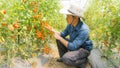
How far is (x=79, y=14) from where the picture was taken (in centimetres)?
471

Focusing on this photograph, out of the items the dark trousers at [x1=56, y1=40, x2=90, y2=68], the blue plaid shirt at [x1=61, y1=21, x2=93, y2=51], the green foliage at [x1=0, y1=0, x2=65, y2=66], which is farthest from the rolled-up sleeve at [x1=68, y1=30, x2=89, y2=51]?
the green foliage at [x1=0, y1=0, x2=65, y2=66]

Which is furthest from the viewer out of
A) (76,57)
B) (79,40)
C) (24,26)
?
(76,57)

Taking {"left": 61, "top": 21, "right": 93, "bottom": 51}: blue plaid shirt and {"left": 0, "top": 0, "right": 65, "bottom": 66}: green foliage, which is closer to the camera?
{"left": 0, "top": 0, "right": 65, "bottom": 66}: green foliage

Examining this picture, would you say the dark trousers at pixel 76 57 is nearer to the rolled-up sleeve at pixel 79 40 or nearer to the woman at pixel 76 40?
the woman at pixel 76 40

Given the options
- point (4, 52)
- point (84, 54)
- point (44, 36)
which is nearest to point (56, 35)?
point (44, 36)

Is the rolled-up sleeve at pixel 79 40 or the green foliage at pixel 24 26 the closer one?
the green foliage at pixel 24 26

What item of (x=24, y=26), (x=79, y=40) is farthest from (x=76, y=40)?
(x=24, y=26)

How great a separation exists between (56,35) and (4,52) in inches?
31.3

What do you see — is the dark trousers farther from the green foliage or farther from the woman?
the green foliage

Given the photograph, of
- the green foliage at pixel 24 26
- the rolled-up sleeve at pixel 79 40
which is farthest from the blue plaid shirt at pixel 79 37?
the green foliage at pixel 24 26

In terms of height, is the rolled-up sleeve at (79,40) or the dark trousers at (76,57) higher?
the rolled-up sleeve at (79,40)

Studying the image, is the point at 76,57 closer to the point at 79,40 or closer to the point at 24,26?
the point at 79,40

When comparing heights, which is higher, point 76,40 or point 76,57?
point 76,40

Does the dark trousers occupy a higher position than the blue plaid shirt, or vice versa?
Answer: the blue plaid shirt
